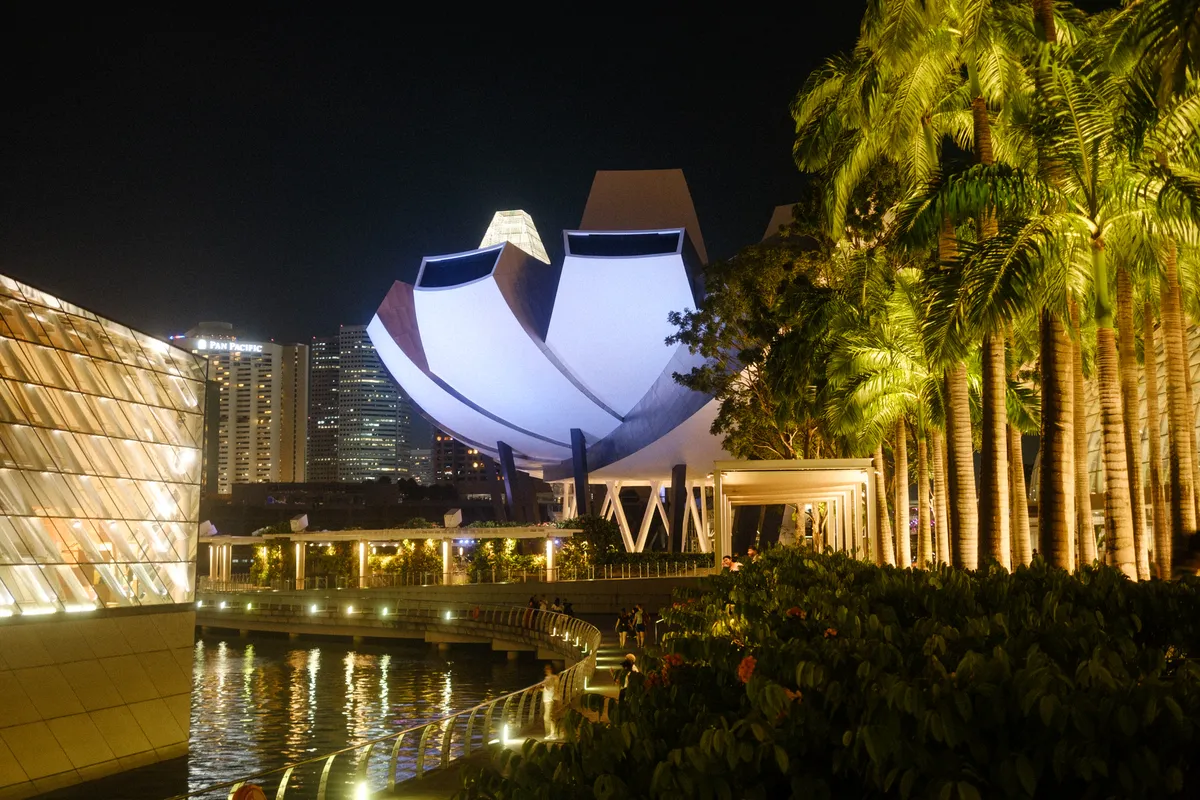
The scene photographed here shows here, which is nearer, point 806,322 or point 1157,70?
point 1157,70

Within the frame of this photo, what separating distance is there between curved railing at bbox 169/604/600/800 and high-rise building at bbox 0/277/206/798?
271 centimetres

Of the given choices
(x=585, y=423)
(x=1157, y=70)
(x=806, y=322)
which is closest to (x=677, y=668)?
(x=1157, y=70)

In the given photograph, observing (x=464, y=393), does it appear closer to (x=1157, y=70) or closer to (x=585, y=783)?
(x=1157, y=70)

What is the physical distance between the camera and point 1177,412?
18.8 meters

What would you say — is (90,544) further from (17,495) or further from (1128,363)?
(1128,363)

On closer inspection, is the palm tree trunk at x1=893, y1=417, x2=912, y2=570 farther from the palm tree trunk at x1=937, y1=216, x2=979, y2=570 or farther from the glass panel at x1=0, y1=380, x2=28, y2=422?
the glass panel at x1=0, y1=380, x2=28, y2=422

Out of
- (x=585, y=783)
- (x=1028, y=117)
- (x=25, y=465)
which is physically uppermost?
(x=1028, y=117)

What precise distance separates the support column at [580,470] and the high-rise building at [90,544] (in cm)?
4166

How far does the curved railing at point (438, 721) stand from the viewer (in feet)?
A: 39.7

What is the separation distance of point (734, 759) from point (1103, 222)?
47.3 feet

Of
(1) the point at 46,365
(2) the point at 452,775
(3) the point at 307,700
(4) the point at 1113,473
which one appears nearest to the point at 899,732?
(2) the point at 452,775

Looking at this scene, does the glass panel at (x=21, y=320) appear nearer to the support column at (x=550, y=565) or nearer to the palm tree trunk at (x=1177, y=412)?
the palm tree trunk at (x=1177, y=412)

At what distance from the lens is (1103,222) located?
15930mm

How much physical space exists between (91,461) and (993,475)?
48.7ft
